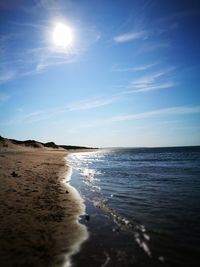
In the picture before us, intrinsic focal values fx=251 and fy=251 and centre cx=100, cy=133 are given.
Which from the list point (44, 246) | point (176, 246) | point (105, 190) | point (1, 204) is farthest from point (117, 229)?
point (105, 190)

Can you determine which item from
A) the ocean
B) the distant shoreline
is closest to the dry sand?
the distant shoreline

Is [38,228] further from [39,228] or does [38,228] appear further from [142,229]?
[142,229]

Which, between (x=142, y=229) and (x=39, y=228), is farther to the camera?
(x=142, y=229)

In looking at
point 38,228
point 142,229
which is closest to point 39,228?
point 38,228

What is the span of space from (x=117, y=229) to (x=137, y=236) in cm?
92

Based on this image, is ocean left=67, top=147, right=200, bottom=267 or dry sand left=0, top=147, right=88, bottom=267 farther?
ocean left=67, top=147, right=200, bottom=267

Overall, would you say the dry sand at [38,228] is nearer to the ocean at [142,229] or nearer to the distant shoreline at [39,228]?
the distant shoreline at [39,228]

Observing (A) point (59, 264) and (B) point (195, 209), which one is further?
(B) point (195, 209)

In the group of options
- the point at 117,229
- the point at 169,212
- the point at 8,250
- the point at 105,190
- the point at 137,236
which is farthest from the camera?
the point at 105,190

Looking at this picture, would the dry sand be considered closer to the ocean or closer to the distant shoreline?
the distant shoreline

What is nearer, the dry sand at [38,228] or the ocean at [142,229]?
the dry sand at [38,228]

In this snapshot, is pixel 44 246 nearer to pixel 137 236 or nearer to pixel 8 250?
pixel 8 250

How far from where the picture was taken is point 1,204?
11383 mm

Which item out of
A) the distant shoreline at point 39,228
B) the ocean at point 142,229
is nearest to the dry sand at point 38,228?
the distant shoreline at point 39,228
